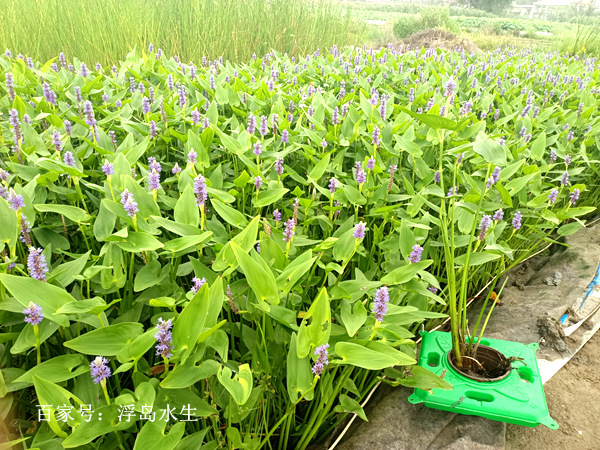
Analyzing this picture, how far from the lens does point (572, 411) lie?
1.87 meters

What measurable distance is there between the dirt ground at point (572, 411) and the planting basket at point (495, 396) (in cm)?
26

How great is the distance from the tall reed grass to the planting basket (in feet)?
15.5

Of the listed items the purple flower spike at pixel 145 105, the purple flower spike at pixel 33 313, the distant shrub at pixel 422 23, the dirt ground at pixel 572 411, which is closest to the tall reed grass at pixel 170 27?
the purple flower spike at pixel 145 105

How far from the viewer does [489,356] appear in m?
1.76

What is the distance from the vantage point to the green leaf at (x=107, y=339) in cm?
98

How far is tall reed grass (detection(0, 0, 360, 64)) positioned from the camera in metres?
4.73

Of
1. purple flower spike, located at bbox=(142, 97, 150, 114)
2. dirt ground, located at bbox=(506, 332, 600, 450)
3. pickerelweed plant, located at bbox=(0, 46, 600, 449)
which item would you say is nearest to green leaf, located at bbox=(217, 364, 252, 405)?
pickerelweed plant, located at bbox=(0, 46, 600, 449)

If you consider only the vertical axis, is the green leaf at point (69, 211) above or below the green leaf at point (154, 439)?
above

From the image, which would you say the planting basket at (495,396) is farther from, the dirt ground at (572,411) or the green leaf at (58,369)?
the green leaf at (58,369)

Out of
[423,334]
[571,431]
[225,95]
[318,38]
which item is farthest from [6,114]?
[318,38]

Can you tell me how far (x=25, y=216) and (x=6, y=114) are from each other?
1.32 meters

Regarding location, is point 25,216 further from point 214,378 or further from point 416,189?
point 416,189

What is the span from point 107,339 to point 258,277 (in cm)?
38

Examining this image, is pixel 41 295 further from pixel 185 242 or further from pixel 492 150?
pixel 492 150
